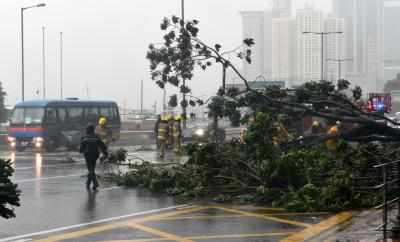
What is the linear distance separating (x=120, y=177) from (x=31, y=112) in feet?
54.9

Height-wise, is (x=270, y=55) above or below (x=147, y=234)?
above

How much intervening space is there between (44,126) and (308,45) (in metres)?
39.6

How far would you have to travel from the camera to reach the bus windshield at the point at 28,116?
3150cm

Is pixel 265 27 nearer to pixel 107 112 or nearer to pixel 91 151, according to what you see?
pixel 107 112

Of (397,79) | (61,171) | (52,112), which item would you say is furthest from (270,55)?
(61,171)

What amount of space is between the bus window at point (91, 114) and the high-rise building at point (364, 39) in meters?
20.2

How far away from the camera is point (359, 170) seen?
11891 millimetres

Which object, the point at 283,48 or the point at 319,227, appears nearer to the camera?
the point at 319,227

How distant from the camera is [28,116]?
31.7 m

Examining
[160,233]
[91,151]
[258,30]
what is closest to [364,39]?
[258,30]

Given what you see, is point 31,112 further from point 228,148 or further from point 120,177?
point 228,148

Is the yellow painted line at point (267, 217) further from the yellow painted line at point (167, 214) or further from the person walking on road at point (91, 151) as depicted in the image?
the person walking on road at point (91, 151)

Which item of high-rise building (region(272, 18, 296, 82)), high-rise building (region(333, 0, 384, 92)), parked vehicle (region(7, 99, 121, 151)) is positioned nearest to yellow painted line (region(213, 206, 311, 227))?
parked vehicle (region(7, 99, 121, 151))

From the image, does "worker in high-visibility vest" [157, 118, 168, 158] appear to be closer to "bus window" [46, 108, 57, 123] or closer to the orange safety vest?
the orange safety vest
